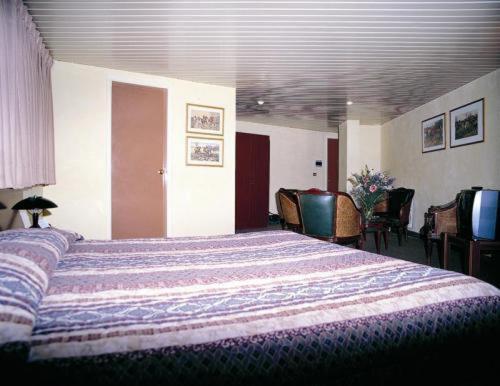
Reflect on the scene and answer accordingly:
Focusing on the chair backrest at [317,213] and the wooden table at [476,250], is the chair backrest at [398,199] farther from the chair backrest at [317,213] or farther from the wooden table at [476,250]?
the wooden table at [476,250]

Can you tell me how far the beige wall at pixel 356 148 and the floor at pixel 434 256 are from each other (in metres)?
1.83

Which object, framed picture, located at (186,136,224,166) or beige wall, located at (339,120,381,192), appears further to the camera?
beige wall, located at (339,120,381,192)

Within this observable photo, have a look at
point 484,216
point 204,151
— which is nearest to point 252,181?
point 204,151

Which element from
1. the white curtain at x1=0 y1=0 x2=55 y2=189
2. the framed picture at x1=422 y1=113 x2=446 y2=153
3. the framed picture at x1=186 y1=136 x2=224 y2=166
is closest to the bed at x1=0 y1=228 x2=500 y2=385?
the white curtain at x1=0 y1=0 x2=55 y2=189

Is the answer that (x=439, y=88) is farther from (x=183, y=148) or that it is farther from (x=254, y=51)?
(x=183, y=148)

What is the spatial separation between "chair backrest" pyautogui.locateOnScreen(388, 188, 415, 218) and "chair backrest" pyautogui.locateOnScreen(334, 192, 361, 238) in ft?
6.26

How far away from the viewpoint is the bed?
2.43 feet

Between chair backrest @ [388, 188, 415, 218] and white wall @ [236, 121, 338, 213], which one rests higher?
white wall @ [236, 121, 338, 213]

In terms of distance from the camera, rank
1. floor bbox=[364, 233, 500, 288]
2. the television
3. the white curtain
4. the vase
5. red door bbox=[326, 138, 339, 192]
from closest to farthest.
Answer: the white curtain, the television, floor bbox=[364, 233, 500, 288], the vase, red door bbox=[326, 138, 339, 192]

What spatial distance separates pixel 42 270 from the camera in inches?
44.4

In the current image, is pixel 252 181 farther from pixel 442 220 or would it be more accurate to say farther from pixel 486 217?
pixel 486 217

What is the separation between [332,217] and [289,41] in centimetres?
220

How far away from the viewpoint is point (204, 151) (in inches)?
185

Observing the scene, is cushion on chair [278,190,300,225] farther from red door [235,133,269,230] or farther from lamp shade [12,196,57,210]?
lamp shade [12,196,57,210]
